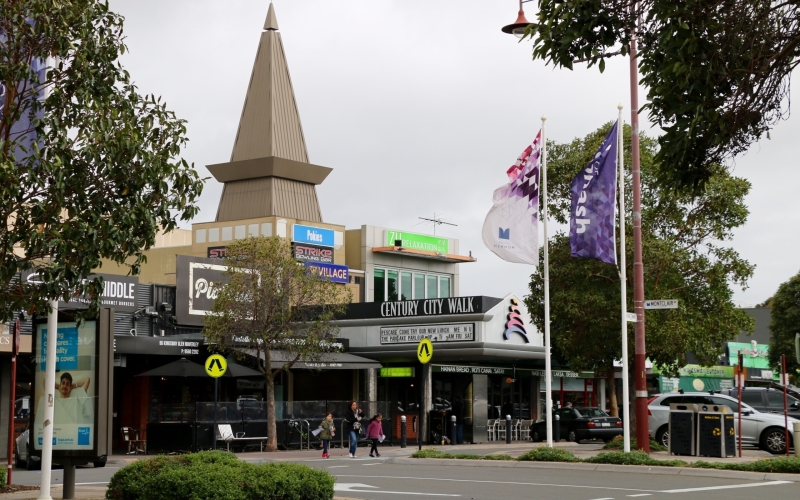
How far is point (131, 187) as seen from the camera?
1412 centimetres

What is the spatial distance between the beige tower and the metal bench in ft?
95.7

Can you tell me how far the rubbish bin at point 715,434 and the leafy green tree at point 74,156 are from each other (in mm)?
16125

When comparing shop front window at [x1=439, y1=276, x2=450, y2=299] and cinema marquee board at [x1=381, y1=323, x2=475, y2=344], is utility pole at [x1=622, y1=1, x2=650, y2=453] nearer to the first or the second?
cinema marquee board at [x1=381, y1=323, x2=475, y2=344]

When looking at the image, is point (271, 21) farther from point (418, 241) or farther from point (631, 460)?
point (631, 460)

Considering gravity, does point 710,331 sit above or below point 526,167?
below

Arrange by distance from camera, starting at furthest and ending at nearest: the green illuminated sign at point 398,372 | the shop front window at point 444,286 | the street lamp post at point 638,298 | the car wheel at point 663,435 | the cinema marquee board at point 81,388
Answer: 1. the shop front window at point 444,286
2. the green illuminated sign at point 398,372
3. the car wheel at point 663,435
4. the street lamp post at point 638,298
5. the cinema marquee board at point 81,388

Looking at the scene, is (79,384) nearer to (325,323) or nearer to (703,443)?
(703,443)

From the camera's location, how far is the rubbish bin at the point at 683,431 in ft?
86.1

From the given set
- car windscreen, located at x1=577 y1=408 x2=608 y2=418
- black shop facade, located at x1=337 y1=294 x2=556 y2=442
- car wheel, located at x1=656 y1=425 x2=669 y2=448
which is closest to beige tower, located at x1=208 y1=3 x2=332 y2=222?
black shop facade, located at x1=337 y1=294 x2=556 y2=442

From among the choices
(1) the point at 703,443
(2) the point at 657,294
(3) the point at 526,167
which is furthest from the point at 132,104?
(2) the point at 657,294

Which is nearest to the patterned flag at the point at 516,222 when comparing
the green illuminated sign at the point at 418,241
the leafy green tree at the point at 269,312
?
the leafy green tree at the point at 269,312

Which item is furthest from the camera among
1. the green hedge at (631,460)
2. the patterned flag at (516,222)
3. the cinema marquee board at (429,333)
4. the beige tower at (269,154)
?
the beige tower at (269,154)

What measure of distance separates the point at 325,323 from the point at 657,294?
10.7 meters

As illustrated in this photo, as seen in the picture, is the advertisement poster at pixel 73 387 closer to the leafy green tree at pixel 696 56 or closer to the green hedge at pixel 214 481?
the green hedge at pixel 214 481
